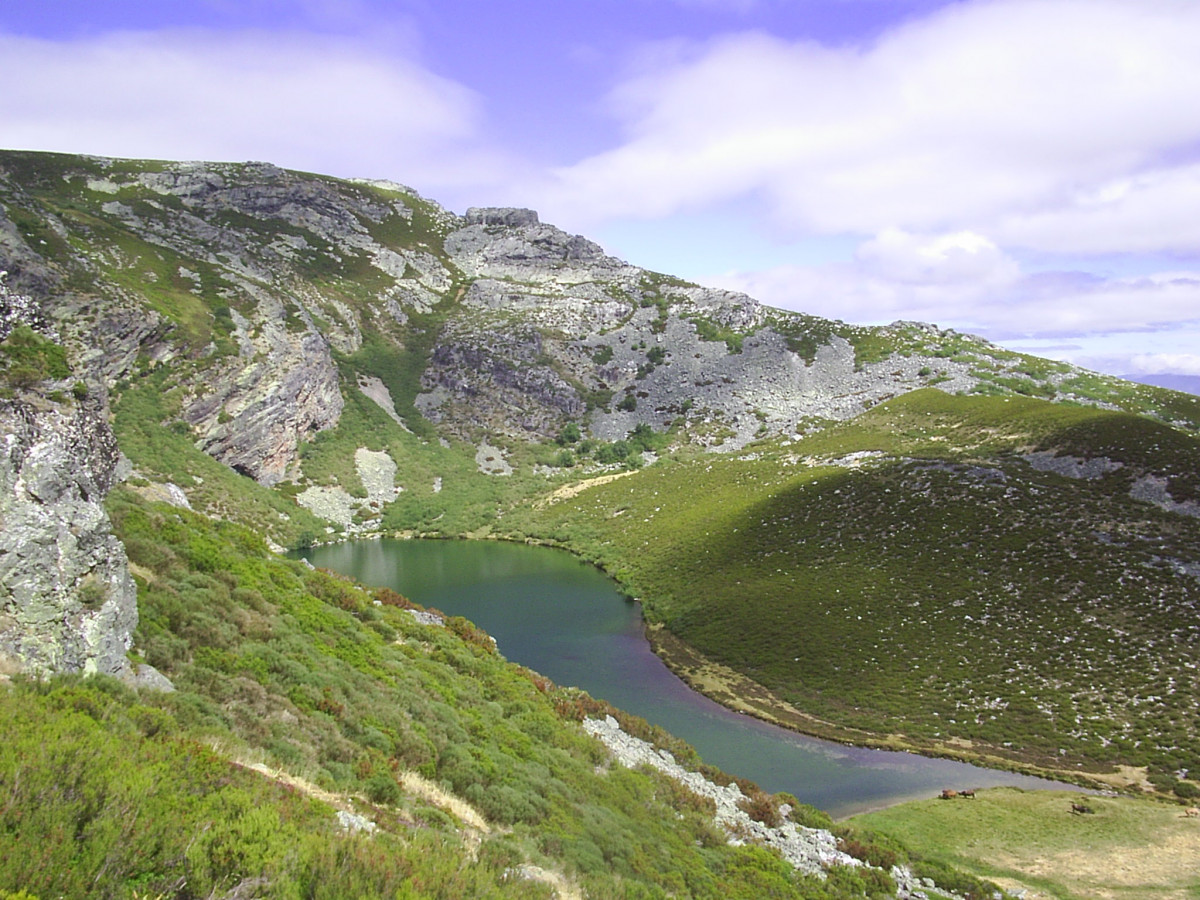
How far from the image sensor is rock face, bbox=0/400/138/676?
10.4 metres

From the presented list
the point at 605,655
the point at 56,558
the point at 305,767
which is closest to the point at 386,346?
the point at 605,655

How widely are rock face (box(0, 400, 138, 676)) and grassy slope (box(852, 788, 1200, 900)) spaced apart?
23821mm

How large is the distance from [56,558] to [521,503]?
211 feet

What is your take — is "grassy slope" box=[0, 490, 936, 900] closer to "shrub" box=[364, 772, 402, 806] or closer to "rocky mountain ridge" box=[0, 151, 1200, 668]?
"shrub" box=[364, 772, 402, 806]

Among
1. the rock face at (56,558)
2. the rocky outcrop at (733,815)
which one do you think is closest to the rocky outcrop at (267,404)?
the rocky outcrop at (733,815)

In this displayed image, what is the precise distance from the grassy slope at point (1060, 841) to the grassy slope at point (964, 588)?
363 cm

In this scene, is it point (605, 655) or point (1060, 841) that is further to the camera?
point (605, 655)

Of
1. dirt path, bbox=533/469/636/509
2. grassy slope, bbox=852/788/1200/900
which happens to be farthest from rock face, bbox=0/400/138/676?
dirt path, bbox=533/469/636/509

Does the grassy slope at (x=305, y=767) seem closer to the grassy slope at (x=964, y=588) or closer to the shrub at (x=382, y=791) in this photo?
the shrub at (x=382, y=791)

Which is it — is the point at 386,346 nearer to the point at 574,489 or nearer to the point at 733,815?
the point at 574,489

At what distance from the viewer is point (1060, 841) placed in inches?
864

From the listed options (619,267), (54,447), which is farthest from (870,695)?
(619,267)

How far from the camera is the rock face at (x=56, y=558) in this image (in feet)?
34.3

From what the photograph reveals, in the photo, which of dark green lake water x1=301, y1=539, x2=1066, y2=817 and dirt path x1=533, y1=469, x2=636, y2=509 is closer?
dark green lake water x1=301, y1=539, x2=1066, y2=817
